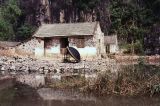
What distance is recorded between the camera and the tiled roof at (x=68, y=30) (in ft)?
148

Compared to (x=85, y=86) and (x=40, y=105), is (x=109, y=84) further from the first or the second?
(x=40, y=105)

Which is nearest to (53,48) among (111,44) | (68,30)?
(68,30)

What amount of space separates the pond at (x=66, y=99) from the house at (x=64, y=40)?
23680mm

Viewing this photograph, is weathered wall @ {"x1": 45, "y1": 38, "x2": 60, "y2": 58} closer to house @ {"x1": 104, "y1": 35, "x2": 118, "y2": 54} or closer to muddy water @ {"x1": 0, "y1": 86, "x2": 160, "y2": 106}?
house @ {"x1": 104, "y1": 35, "x2": 118, "y2": 54}

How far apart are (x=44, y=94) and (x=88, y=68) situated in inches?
489

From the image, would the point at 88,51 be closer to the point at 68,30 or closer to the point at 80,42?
the point at 80,42

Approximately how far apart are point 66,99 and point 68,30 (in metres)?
28.0

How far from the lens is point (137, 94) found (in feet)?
62.6

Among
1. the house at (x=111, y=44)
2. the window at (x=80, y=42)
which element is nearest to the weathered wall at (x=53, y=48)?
the window at (x=80, y=42)

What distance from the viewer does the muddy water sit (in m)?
17.1

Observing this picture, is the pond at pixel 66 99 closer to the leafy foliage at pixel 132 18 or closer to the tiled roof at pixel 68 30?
the tiled roof at pixel 68 30

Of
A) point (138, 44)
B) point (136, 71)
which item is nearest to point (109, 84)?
point (136, 71)

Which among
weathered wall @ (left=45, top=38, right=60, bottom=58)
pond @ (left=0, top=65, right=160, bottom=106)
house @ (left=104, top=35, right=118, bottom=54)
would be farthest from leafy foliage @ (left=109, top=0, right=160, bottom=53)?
pond @ (left=0, top=65, right=160, bottom=106)

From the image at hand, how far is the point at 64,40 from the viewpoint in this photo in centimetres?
4662
